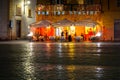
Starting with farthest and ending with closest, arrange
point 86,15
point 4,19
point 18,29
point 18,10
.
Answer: point 18,29
point 18,10
point 4,19
point 86,15

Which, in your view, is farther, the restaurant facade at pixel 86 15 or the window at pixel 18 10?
the window at pixel 18 10

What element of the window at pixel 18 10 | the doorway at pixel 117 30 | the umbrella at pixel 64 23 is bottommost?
the doorway at pixel 117 30

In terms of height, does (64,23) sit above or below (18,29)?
above

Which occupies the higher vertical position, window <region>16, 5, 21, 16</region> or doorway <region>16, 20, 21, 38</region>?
window <region>16, 5, 21, 16</region>

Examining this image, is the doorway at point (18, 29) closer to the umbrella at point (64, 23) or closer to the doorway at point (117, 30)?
the umbrella at point (64, 23)

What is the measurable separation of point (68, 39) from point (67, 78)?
4554 cm

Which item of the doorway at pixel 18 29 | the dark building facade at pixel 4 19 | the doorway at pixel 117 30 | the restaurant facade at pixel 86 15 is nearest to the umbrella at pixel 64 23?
the restaurant facade at pixel 86 15

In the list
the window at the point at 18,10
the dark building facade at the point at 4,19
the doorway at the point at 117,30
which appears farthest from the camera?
the window at the point at 18,10

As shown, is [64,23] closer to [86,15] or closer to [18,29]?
[86,15]

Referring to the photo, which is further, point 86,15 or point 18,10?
point 18,10

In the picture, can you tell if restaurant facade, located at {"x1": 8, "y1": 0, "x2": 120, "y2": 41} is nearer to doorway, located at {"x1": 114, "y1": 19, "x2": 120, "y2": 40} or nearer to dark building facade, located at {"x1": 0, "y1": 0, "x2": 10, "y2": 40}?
doorway, located at {"x1": 114, "y1": 19, "x2": 120, "y2": 40}

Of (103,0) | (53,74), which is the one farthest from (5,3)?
(53,74)

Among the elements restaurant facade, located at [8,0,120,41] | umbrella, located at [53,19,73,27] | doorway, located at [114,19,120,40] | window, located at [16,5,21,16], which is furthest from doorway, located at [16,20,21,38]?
doorway, located at [114,19,120,40]

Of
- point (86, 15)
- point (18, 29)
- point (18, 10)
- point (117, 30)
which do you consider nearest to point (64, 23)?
point (86, 15)
